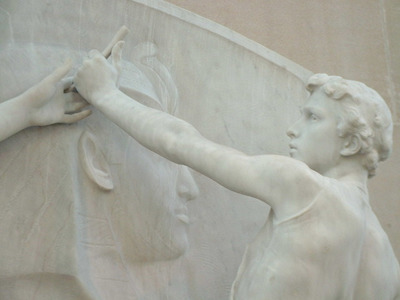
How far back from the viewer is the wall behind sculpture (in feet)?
15.1

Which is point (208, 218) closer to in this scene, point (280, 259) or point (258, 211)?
point (258, 211)

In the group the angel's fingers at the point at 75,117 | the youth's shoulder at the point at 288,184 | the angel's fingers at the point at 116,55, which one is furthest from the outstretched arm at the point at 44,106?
the youth's shoulder at the point at 288,184

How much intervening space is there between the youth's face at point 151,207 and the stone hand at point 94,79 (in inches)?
9.5

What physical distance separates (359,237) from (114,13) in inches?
48.6

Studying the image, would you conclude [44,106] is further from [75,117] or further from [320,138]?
[320,138]

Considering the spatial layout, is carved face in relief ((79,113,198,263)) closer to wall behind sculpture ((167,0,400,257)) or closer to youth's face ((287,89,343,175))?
youth's face ((287,89,343,175))

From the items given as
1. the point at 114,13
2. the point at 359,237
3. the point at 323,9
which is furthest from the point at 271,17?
the point at 359,237

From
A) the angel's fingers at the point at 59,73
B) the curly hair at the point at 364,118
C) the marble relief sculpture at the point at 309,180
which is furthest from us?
the angel's fingers at the point at 59,73

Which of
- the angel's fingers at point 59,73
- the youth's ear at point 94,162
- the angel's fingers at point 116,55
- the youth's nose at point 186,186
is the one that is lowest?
the youth's nose at point 186,186

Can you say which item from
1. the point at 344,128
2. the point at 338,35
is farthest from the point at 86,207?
the point at 338,35

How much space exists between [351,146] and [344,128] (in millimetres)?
64

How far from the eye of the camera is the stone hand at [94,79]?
3.26m

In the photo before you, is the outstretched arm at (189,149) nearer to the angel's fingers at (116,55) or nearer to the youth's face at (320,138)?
the angel's fingers at (116,55)

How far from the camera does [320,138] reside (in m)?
3.16
